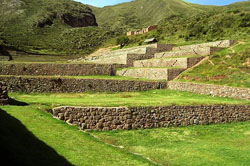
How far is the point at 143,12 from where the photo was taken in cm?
14550

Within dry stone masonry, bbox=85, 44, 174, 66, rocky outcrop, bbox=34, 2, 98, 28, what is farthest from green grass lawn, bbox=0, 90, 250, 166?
rocky outcrop, bbox=34, 2, 98, 28

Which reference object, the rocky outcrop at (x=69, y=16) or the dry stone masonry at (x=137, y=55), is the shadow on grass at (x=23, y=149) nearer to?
the dry stone masonry at (x=137, y=55)

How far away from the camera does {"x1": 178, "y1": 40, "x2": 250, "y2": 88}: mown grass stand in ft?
70.6

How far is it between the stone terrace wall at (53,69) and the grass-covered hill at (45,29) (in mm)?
32593

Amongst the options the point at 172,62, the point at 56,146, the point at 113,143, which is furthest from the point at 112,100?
the point at 172,62

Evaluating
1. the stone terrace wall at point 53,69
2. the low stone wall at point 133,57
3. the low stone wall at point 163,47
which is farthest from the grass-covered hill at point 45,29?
the stone terrace wall at point 53,69

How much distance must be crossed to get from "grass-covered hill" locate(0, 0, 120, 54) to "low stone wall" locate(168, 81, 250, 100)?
39.6 metres

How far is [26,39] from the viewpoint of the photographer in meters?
63.4

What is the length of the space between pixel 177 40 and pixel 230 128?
29.1 meters

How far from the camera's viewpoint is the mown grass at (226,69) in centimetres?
2152

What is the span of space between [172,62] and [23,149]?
2248 cm

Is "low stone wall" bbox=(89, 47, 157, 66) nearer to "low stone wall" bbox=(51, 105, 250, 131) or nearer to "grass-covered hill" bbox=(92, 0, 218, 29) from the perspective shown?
"low stone wall" bbox=(51, 105, 250, 131)

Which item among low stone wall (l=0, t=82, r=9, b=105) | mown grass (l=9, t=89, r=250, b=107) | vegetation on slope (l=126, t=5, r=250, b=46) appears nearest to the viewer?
low stone wall (l=0, t=82, r=9, b=105)

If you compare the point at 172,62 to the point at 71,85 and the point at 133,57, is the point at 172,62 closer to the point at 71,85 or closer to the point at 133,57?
the point at 133,57
